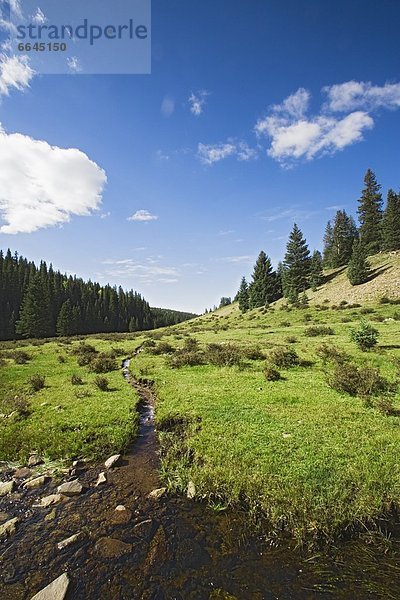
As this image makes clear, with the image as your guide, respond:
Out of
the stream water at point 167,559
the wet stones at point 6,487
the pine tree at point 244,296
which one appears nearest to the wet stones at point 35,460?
the wet stones at point 6,487

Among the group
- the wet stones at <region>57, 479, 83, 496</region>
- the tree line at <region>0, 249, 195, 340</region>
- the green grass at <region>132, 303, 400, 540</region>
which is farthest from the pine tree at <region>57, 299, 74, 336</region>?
the wet stones at <region>57, 479, 83, 496</region>

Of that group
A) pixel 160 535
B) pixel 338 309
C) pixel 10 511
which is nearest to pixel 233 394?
pixel 160 535

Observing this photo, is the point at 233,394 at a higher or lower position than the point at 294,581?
higher

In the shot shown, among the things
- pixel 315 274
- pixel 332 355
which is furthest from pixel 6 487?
pixel 315 274

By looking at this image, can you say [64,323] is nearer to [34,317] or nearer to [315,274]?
[34,317]

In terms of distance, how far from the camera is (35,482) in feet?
30.1

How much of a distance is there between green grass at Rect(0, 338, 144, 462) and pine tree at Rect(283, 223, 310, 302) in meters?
70.9

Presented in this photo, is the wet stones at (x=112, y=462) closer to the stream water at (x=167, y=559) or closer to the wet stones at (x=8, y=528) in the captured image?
the stream water at (x=167, y=559)

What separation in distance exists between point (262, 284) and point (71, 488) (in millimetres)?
85227

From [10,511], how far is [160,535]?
4223 mm

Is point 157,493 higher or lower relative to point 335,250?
lower

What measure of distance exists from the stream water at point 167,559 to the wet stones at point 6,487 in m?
0.50

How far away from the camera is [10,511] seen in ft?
26.2

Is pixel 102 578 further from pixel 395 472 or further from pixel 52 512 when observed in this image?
pixel 395 472
